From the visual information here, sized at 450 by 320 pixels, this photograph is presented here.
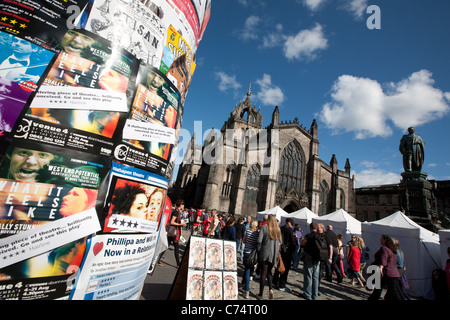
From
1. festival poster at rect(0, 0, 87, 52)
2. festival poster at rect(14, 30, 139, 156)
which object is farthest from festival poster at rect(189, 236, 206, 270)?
festival poster at rect(0, 0, 87, 52)

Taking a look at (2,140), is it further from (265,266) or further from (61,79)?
(265,266)

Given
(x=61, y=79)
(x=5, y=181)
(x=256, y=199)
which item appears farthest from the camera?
(x=256, y=199)

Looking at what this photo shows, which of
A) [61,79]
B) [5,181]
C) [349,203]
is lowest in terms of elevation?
[5,181]

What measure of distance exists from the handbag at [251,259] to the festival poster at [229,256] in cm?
96

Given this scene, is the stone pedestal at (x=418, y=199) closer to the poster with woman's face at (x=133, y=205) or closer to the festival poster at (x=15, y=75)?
the poster with woman's face at (x=133, y=205)

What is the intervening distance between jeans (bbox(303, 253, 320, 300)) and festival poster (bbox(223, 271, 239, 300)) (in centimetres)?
245

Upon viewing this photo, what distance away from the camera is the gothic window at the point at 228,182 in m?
23.4

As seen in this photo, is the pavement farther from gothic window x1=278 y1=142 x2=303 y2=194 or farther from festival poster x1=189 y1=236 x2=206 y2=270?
gothic window x1=278 y1=142 x2=303 y2=194

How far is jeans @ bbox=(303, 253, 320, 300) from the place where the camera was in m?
4.84

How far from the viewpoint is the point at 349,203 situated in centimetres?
2742

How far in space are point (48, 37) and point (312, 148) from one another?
30.3 m

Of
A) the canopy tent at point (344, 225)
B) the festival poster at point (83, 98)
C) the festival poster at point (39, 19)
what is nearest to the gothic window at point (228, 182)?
the canopy tent at point (344, 225)

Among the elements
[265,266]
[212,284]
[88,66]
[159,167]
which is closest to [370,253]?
[265,266]

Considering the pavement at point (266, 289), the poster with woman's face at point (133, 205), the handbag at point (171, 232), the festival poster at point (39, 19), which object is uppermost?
the festival poster at point (39, 19)
